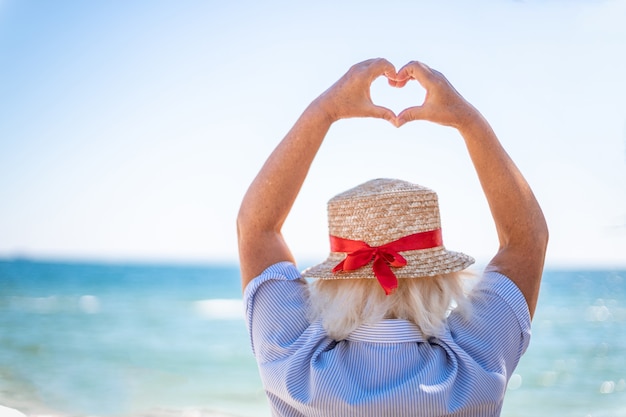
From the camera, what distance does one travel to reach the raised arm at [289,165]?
1601mm

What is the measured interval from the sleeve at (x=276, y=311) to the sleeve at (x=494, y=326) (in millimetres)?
331

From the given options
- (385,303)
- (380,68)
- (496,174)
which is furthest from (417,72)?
(385,303)

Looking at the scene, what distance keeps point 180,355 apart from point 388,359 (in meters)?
9.74

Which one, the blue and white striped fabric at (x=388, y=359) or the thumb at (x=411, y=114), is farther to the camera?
the thumb at (x=411, y=114)

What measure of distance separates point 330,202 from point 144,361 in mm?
9321

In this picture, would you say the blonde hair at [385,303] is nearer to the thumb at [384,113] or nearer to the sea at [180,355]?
the thumb at [384,113]

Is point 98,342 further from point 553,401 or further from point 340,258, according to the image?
point 340,258

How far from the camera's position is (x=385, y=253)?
146cm

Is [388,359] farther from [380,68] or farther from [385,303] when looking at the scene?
[380,68]

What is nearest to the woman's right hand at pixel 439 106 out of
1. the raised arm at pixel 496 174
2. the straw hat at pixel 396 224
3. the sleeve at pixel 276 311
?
the raised arm at pixel 496 174

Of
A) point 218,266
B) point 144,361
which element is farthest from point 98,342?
point 218,266

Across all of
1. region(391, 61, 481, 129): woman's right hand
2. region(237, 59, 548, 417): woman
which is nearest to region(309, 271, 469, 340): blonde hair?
region(237, 59, 548, 417): woman

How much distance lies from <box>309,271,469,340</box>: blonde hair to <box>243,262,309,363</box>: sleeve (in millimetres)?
35

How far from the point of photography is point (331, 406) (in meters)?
1.35
